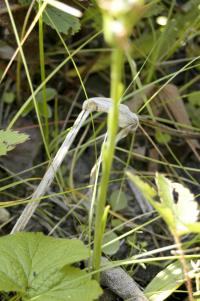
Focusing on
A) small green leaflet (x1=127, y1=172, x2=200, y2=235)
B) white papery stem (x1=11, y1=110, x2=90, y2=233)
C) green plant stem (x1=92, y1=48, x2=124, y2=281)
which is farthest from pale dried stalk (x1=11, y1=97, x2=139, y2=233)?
small green leaflet (x1=127, y1=172, x2=200, y2=235)

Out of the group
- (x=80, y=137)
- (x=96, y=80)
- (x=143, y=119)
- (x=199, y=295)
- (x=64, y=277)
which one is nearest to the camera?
(x=64, y=277)

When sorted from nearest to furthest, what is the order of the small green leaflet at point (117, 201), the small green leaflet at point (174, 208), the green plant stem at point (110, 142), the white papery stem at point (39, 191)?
1. the green plant stem at point (110, 142)
2. the small green leaflet at point (174, 208)
3. the white papery stem at point (39, 191)
4. the small green leaflet at point (117, 201)

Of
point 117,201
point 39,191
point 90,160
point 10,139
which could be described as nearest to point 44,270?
point 39,191

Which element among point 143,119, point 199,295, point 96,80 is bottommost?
point 199,295

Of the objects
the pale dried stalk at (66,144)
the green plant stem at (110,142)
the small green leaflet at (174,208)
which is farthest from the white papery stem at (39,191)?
the small green leaflet at (174,208)

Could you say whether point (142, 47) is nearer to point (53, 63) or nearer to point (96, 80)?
point (96, 80)

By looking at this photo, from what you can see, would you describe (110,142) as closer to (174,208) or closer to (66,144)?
(174,208)

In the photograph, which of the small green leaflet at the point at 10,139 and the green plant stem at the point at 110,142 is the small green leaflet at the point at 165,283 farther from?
the small green leaflet at the point at 10,139

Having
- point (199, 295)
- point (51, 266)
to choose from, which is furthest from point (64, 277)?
point (199, 295)
